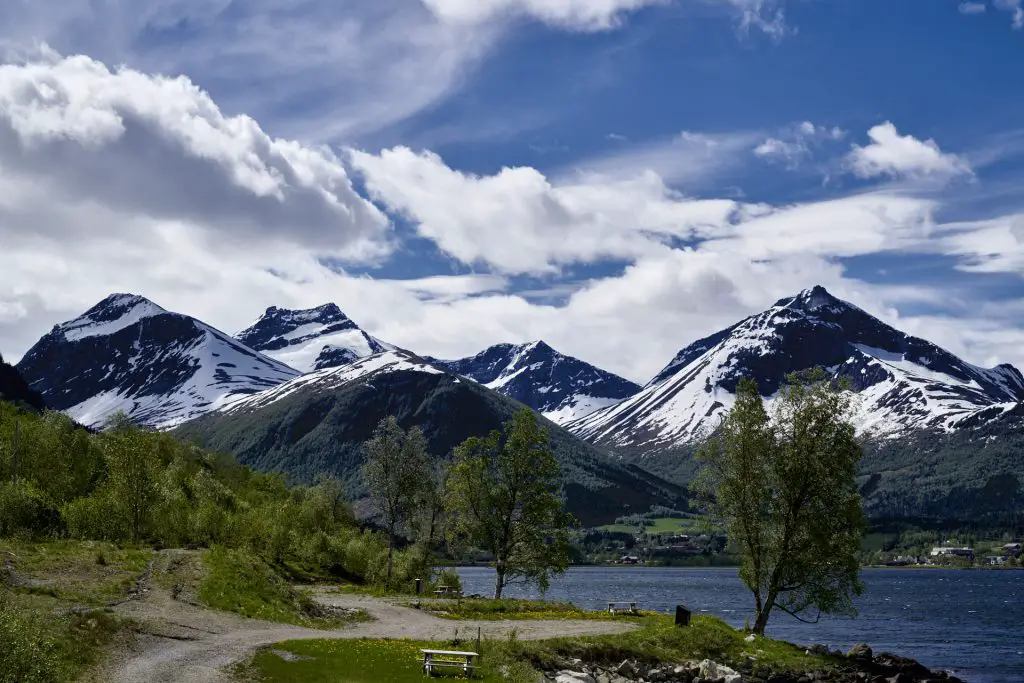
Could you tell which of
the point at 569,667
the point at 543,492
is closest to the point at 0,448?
the point at 543,492

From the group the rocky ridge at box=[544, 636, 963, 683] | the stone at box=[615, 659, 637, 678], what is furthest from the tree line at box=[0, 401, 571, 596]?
the stone at box=[615, 659, 637, 678]

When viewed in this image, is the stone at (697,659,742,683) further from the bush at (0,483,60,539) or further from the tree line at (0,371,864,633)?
the bush at (0,483,60,539)

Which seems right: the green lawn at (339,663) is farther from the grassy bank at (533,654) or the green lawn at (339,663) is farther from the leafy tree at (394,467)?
the leafy tree at (394,467)

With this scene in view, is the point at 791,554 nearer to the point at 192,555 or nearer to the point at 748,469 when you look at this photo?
the point at 748,469

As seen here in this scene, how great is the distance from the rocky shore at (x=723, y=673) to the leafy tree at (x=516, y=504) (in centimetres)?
2584

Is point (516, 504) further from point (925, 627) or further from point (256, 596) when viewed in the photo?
point (925, 627)

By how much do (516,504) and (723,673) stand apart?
110ft

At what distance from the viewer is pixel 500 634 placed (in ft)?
177

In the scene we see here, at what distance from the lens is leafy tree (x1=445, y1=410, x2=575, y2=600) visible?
7944 cm

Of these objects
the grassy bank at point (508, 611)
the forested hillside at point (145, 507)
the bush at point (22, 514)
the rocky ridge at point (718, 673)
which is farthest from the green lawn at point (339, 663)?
the forested hillside at point (145, 507)

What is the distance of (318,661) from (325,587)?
5814 centimetres

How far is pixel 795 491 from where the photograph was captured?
5994 cm

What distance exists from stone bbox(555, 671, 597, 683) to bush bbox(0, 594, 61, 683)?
23067mm

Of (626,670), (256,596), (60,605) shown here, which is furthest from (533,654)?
(60,605)
